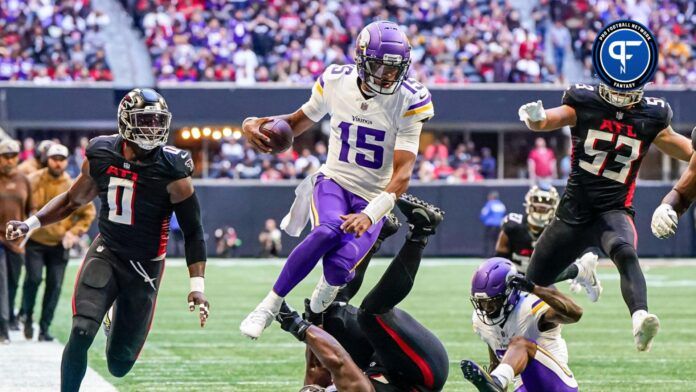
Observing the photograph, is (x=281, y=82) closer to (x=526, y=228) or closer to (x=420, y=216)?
(x=526, y=228)

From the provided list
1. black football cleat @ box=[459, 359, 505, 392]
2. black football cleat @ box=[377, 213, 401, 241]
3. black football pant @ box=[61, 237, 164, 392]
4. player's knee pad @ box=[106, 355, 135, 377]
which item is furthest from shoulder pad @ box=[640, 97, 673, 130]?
player's knee pad @ box=[106, 355, 135, 377]

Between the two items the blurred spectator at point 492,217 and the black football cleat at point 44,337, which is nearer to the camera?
the black football cleat at point 44,337

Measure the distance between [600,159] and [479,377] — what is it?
7.20 feet

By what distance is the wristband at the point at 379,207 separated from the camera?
743 cm

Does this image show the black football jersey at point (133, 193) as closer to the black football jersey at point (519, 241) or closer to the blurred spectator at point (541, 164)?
the black football jersey at point (519, 241)

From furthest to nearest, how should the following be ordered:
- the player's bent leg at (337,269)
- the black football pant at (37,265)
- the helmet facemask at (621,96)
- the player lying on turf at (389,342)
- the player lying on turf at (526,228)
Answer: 1. the black football pant at (37,265)
2. the player lying on turf at (526,228)
3. the helmet facemask at (621,96)
4. the player's bent leg at (337,269)
5. the player lying on turf at (389,342)

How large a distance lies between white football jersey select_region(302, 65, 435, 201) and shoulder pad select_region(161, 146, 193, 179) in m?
0.90

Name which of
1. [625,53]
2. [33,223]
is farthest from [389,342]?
[625,53]

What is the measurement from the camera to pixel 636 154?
825cm

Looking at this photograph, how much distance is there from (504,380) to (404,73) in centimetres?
197

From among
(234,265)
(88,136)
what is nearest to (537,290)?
(234,265)

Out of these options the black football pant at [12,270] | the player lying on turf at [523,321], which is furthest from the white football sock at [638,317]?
the black football pant at [12,270]

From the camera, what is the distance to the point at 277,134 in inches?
311

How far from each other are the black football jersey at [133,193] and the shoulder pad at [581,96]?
2.52 m
